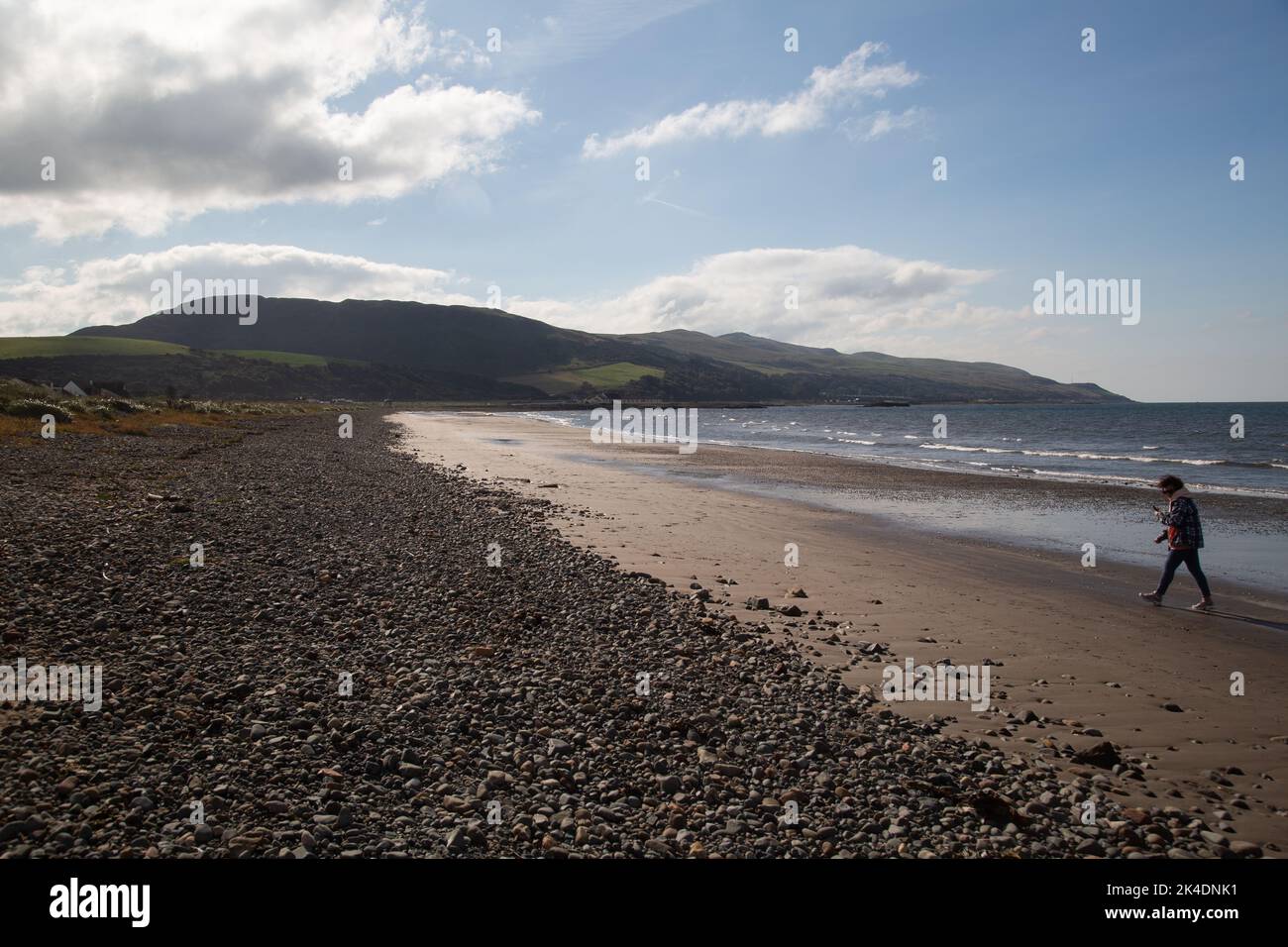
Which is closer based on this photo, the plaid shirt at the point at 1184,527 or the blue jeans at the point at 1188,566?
the blue jeans at the point at 1188,566

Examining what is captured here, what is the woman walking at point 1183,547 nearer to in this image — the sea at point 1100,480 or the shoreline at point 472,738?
the sea at point 1100,480

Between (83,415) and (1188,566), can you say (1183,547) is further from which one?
(83,415)

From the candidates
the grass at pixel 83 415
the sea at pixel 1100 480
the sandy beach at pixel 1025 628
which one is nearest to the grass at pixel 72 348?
the grass at pixel 83 415

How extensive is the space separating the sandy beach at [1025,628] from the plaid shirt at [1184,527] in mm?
1141

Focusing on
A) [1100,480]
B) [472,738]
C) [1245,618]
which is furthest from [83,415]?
[1100,480]

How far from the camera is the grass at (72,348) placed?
131 metres

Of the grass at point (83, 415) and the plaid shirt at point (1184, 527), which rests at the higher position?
the grass at point (83, 415)

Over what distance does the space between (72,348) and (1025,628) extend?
174035 mm

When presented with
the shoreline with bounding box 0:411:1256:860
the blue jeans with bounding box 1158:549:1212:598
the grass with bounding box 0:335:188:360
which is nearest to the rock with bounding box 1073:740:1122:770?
the shoreline with bounding box 0:411:1256:860

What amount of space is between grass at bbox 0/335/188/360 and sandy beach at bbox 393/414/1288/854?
148 meters

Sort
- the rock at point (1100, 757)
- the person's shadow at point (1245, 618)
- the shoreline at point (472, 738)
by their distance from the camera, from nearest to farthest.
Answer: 1. the shoreline at point (472, 738)
2. the rock at point (1100, 757)
3. the person's shadow at point (1245, 618)
